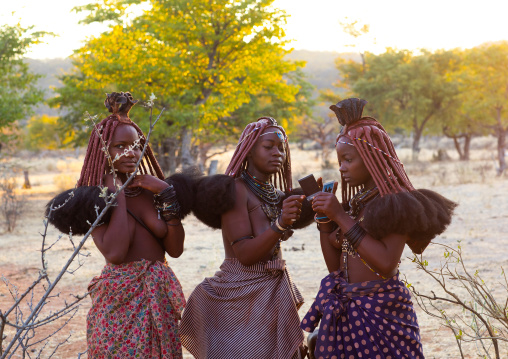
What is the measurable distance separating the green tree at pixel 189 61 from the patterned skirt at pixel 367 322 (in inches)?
517

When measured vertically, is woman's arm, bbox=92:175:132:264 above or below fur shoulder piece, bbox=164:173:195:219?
below

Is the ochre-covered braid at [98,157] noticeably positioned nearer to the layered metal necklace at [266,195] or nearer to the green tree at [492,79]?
the layered metal necklace at [266,195]

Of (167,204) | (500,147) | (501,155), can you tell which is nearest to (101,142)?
(167,204)

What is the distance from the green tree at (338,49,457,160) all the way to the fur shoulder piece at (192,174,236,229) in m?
24.7

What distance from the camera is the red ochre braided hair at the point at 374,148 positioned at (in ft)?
8.74

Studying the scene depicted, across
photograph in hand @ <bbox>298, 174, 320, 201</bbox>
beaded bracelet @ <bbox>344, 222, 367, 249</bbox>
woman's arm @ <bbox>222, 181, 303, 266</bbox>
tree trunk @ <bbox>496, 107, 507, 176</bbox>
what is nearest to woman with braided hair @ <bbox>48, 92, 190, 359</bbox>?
woman's arm @ <bbox>222, 181, 303, 266</bbox>

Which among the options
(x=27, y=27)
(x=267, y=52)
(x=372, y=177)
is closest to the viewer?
(x=372, y=177)

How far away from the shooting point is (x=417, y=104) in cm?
2680

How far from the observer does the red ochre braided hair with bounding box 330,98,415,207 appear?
105 inches

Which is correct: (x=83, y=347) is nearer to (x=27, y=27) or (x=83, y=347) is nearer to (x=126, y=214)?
(x=126, y=214)

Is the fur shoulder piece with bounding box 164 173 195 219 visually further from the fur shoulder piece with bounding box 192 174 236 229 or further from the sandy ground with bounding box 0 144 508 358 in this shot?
the sandy ground with bounding box 0 144 508 358

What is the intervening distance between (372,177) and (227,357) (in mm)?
1174

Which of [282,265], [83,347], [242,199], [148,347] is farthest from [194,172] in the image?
[83,347]

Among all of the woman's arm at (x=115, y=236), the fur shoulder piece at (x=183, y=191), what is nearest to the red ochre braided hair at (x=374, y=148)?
the fur shoulder piece at (x=183, y=191)
